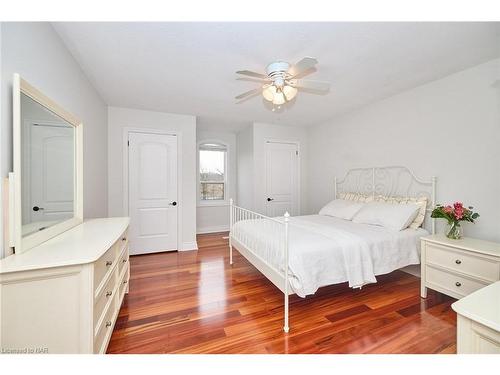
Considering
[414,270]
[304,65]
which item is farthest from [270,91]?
[414,270]

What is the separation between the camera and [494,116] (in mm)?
2039

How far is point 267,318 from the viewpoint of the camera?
1864mm

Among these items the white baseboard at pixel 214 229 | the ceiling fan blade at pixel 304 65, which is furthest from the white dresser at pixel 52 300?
the white baseboard at pixel 214 229

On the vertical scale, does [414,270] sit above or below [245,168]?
below

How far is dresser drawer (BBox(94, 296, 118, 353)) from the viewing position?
123 cm

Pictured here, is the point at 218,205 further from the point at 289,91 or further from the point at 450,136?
the point at 450,136

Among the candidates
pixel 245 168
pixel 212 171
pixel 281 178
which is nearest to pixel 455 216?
pixel 281 178

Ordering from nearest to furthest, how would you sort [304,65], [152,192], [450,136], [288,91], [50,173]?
[50,173] → [304,65] → [288,91] → [450,136] → [152,192]

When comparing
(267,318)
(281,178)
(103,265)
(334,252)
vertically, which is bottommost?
(267,318)

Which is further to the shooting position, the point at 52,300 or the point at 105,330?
the point at 105,330

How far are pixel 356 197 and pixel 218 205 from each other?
3.11 m

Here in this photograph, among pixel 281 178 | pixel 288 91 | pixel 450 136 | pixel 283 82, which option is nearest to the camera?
pixel 283 82

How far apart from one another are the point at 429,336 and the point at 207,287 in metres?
2.02
